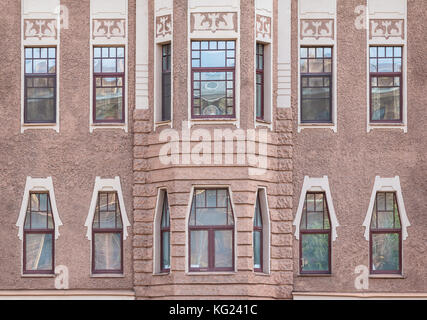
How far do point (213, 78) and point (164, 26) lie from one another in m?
1.85

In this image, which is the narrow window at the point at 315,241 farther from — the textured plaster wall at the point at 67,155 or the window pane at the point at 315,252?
the textured plaster wall at the point at 67,155

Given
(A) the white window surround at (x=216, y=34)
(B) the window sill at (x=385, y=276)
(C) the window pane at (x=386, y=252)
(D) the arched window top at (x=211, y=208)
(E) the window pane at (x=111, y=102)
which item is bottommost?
(B) the window sill at (x=385, y=276)

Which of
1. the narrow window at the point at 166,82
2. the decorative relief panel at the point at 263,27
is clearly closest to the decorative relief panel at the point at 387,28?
the decorative relief panel at the point at 263,27

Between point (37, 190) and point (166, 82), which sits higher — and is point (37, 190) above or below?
below

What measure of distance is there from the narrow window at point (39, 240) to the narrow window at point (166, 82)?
3.62 meters

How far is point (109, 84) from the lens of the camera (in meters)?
42.4

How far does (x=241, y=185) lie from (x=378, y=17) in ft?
18.5

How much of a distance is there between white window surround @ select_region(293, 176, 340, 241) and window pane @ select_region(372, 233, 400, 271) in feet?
3.47

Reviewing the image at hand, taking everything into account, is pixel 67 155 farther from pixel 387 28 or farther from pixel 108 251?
pixel 387 28

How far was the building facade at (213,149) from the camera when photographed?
41.1m

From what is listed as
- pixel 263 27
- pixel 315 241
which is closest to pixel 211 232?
pixel 315 241

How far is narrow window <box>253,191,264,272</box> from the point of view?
136 ft

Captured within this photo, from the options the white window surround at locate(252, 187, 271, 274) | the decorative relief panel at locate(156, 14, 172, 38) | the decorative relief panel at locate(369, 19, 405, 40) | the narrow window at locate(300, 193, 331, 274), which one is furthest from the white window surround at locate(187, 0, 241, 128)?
the decorative relief panel at locate(369, 19, 405, 40)

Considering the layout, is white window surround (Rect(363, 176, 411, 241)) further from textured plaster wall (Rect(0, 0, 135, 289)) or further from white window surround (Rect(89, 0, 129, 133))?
white window surround (Rect(89, 0, 129, 133))
